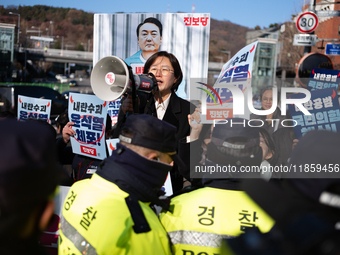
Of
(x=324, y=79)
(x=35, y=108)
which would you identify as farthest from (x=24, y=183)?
(x=35, y=108)

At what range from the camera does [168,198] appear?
1.67m

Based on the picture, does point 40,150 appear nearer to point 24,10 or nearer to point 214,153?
point 214,153

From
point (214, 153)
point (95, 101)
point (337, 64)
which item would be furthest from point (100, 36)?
point (337, 64)

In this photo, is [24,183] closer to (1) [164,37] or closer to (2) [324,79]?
(2) [324,79]

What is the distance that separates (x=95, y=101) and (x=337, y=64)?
70.5 ft

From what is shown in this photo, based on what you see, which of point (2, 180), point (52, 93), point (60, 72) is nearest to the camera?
point (2, 180)

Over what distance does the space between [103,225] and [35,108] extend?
3.24 m

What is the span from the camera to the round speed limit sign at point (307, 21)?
820 cm

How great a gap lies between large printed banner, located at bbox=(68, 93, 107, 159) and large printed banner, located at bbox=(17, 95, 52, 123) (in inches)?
37.8

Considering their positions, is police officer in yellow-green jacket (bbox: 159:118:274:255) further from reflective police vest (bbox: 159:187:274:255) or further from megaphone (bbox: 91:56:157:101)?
megaphone (bbox: 91:56:157:101)

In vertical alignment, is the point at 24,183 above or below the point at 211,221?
Result: above

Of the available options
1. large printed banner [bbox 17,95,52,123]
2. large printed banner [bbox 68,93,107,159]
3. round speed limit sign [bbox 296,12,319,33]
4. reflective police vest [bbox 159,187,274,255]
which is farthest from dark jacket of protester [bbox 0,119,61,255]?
round speed limit sign [bbox 296,12,319,33]

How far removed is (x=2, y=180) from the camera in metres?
0.87

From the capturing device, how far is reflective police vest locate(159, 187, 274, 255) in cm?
149
